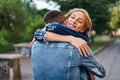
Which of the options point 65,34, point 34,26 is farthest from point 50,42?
point 34,26

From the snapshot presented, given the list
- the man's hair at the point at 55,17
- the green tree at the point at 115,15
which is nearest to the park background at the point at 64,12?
the green tree at the point at 115,15

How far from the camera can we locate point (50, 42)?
2.51 metres

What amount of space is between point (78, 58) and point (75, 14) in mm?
384

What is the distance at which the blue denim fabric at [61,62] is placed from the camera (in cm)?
243

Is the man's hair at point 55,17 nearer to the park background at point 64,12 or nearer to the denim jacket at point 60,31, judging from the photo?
the denim jacket at point 60,31

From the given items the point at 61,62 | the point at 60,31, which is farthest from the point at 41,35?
the point at 61,62

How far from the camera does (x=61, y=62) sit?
96.0 inches

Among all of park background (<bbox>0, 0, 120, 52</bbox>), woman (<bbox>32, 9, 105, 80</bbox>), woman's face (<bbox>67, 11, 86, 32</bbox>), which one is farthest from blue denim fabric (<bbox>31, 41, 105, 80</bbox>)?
park background (<bbox>0, 0, 120, 52</bbox>)

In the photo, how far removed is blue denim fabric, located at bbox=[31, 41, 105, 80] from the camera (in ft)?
7.97

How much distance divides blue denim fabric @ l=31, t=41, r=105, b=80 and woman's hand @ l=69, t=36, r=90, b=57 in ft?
0.08

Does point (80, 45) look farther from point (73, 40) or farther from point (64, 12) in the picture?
point (64, 12)

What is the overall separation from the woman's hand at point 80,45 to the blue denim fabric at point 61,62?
2cm

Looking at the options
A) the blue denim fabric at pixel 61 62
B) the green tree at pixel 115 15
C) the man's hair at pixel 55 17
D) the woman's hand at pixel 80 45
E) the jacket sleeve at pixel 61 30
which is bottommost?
the green tree at pixel 115 15

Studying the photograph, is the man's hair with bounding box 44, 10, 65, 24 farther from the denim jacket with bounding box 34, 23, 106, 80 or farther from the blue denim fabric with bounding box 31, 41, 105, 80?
the blue denim fabric with bounding box 31, 41, 105, 80
